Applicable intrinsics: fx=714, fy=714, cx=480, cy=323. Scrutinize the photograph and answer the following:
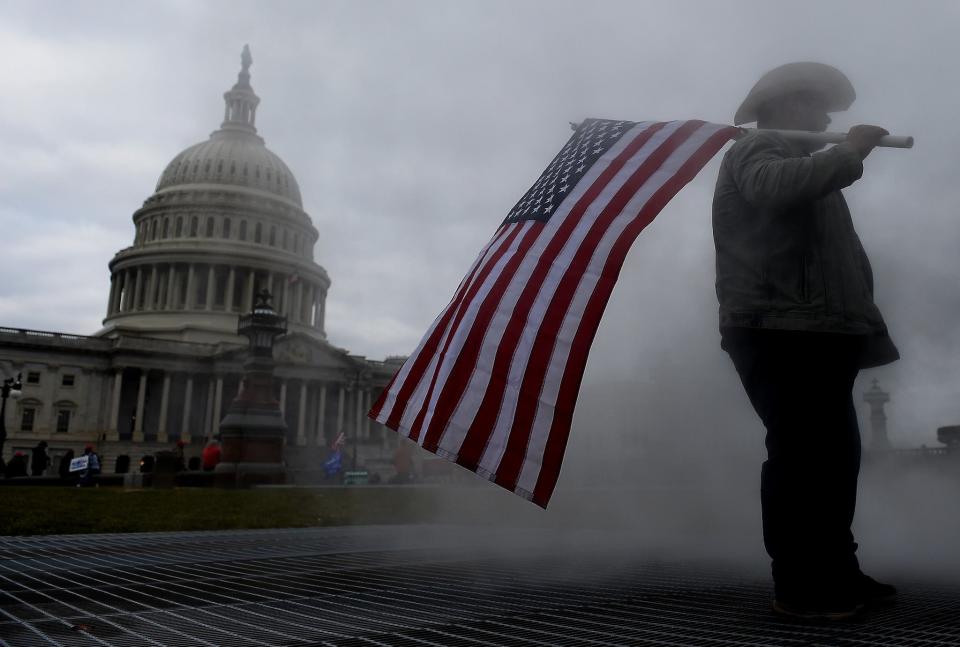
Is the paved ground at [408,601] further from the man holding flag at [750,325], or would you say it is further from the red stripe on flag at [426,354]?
the red stripe on flag at [426,354]

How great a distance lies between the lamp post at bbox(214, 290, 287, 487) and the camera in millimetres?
24703

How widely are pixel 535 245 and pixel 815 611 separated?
1.88 m

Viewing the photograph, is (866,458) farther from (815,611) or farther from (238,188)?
(238,188)

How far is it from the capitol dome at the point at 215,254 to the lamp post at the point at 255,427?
44.6 m

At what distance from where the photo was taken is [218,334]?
71.8 metres

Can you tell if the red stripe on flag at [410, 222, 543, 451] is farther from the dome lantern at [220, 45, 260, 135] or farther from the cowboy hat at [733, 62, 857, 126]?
the dome lantern at [220, 45, 260, 135]

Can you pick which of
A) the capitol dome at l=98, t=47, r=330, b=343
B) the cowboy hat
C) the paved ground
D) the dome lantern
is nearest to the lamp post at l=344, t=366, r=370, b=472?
the capitol dome at l=98, t=47, r=330, b=343

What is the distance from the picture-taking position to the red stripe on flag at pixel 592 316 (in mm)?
2818

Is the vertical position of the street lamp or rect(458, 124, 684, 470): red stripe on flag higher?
the street lamp

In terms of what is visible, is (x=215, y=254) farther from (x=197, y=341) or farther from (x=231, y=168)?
(x=231, y=168)

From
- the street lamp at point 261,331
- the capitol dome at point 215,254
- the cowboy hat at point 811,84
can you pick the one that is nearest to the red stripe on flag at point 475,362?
the cowboy hat at point 811,84

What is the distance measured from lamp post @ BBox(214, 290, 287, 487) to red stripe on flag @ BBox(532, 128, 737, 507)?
919 inches

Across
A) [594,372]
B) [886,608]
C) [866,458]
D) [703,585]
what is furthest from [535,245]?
[866,458]

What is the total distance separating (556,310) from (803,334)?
997 mm
